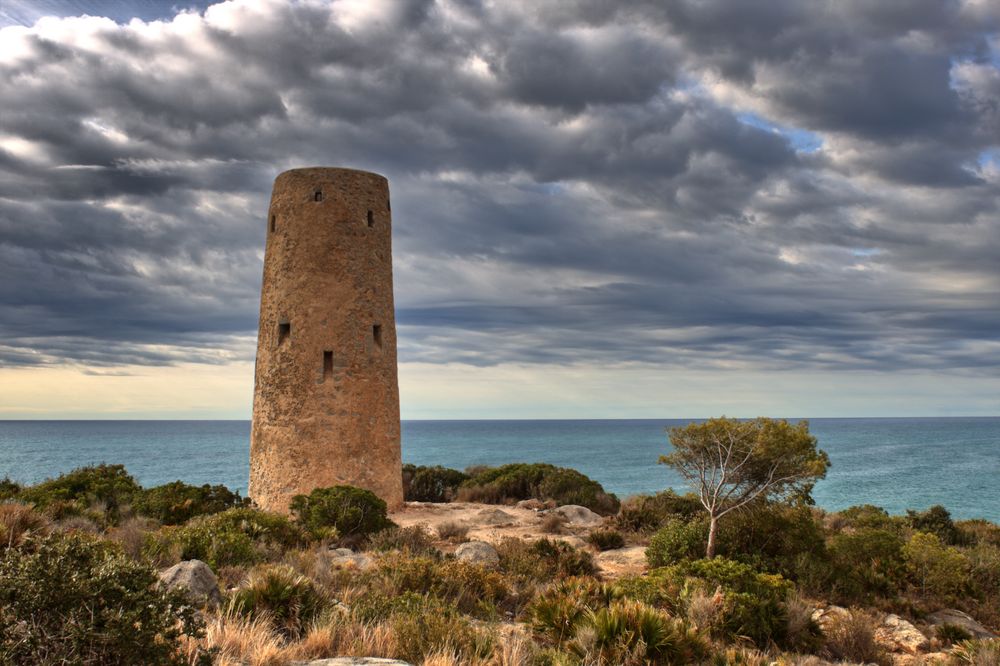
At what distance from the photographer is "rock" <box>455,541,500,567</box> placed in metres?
12.0

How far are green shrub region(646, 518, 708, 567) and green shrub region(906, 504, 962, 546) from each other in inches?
347

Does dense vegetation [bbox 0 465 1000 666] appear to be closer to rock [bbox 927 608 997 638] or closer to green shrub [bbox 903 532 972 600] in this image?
green shrub [bbox 903 532 972 600]

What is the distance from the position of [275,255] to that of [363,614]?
538 inches

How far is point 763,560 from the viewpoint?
1260 cm

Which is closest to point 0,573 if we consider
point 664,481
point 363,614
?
point 363,614

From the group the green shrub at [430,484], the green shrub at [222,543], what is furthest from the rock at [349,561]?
the green shrub at [430,484]

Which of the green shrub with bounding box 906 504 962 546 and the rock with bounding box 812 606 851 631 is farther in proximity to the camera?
the green shrub with bounding box 906 504 962 546

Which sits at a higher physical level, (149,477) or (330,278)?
(330,278)

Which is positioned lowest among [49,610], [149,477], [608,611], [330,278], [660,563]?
[149,477]

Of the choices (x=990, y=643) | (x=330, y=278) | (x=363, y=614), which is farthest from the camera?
(x=330, y=278)

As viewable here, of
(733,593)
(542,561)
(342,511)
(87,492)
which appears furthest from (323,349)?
(733,593)

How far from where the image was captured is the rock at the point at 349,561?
9.61 metres

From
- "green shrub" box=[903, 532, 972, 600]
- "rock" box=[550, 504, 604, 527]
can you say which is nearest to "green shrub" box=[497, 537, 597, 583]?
"rock" box=[550, 504, 604, 527]

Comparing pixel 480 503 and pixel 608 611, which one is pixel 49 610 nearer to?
pixel 608 611
